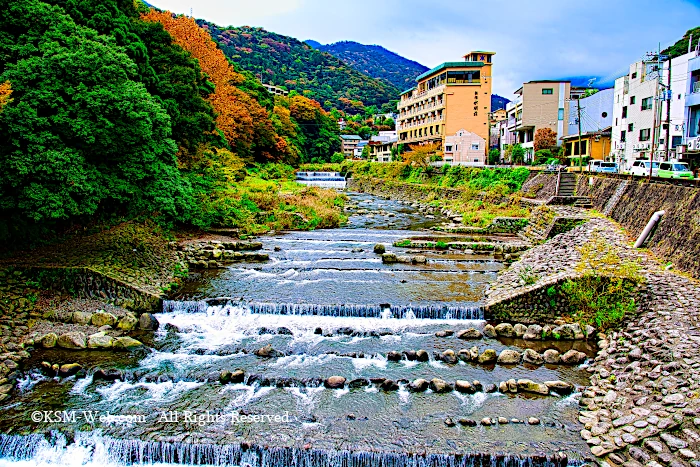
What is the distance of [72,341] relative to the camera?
13.3 metres

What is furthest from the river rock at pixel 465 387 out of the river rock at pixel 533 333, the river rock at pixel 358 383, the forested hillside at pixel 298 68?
the forested hillside at pixel 298 68

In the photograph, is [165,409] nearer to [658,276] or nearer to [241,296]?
[241,296]

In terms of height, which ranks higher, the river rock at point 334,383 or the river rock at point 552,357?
the river rock at point 552,357

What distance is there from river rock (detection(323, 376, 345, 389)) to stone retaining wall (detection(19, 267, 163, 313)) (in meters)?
7.48

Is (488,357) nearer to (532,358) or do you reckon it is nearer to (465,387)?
(532,358)

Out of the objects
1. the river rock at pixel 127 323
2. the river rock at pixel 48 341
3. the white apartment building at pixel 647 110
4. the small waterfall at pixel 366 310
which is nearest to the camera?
the river rock at pixel 48 341

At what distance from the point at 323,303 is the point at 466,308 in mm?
4521

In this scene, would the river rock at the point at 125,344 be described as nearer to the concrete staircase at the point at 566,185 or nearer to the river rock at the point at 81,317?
the river rock at the point at 81,317

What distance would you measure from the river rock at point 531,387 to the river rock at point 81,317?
11.8 m

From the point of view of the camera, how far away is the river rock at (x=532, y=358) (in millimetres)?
12648

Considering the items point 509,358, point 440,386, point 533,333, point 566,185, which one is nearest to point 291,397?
point 440,386

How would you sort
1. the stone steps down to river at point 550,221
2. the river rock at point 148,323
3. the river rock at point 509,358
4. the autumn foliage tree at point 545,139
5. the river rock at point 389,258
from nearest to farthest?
the river rock at point 509,358, the river rock at point 148,323, the river rock at point 389,258, the stone steps down to river at point 550,221, the autumn foliage tree at point 545,139

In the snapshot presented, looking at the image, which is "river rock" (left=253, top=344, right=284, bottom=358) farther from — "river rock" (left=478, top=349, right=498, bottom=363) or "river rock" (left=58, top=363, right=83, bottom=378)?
"river rock" (left=478, top=349, right=498, bottom=363)

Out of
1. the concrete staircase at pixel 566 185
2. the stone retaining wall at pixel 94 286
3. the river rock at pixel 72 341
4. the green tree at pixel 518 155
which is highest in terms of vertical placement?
the green tree at pixel 518 155
